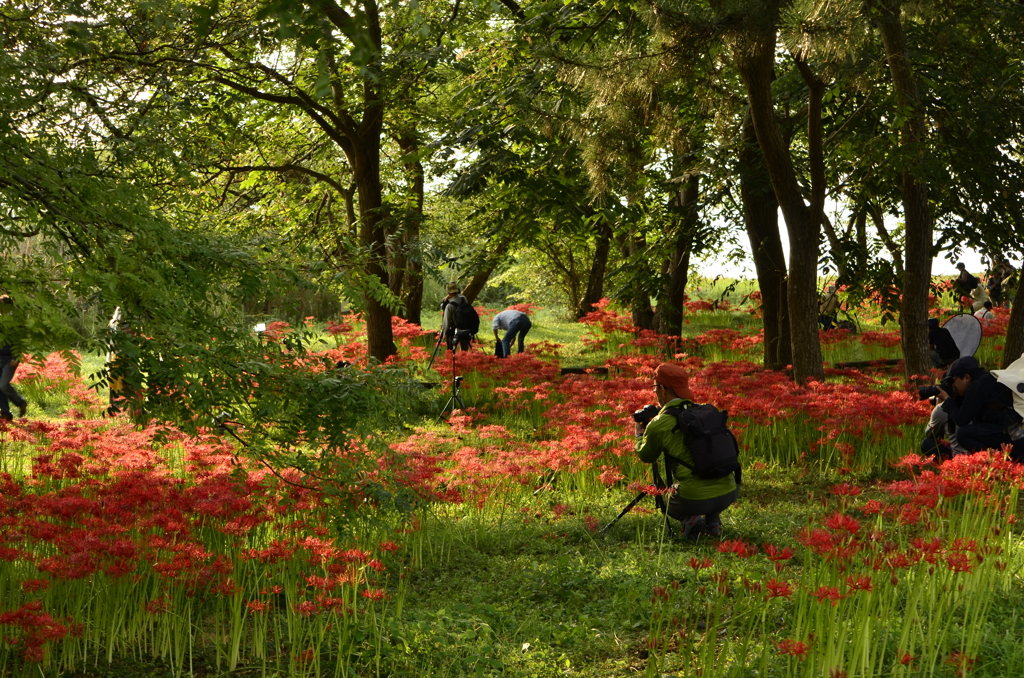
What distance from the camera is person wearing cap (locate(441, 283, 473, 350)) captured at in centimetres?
1410

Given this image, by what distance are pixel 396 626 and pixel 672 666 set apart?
60.1 inches

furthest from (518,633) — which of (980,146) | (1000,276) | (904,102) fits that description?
(1000,276)

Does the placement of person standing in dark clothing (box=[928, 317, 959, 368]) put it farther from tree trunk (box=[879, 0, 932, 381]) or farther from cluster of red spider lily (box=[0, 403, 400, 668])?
cluster of red spider lily (box=[0, 403, 400, 668])

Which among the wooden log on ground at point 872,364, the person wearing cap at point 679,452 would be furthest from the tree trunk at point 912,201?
the person wearing cap at point 679,452

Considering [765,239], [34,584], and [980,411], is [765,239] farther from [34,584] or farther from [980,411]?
[34,584]

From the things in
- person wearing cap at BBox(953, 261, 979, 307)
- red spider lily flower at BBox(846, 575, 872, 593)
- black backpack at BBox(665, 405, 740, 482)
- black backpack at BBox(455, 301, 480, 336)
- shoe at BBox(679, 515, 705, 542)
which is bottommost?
shoe at BBox(679, 515, 705, 542)

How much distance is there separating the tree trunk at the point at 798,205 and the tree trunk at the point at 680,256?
3053mm

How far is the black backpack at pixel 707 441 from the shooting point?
616 cm

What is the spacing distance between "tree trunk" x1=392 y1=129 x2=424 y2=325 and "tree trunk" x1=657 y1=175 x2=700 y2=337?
3.93m

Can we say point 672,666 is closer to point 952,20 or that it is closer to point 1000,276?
point 952,20

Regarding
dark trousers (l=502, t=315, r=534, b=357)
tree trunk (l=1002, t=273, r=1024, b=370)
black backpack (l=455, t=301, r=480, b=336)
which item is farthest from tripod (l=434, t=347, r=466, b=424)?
tree trunk (l=1002, t=273, r=1024, b=370)

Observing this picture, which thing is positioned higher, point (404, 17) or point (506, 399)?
point (404, 17)

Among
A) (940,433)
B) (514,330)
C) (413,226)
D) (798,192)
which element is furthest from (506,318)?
(940,433)

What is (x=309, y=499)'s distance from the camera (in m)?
6.02
